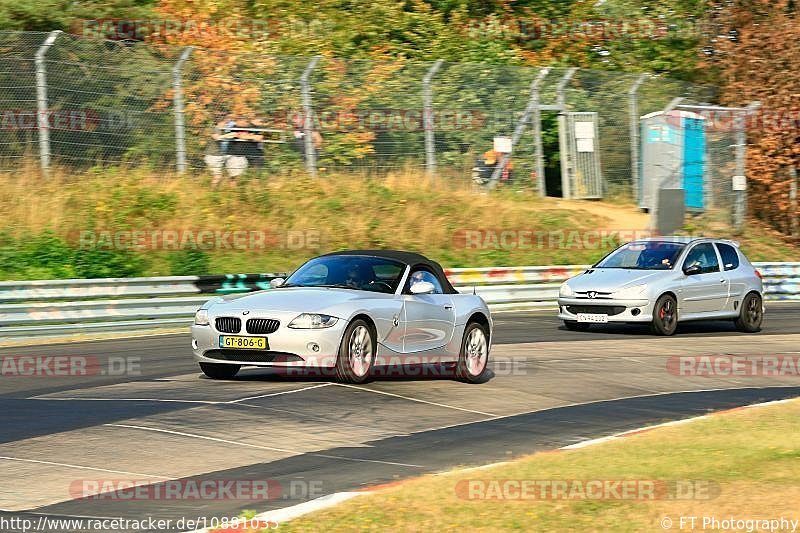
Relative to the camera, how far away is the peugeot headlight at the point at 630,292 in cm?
2030

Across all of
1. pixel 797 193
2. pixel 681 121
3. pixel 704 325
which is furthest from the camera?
pixel 797 193

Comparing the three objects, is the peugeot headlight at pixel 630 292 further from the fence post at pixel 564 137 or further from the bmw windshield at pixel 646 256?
the fence post at pixel 564 137

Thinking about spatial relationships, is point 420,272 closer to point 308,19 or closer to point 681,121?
point 681,121

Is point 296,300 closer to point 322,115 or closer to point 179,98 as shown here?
point 179,98

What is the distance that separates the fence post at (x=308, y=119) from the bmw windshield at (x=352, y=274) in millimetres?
16071

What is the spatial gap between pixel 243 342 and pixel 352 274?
1717mm

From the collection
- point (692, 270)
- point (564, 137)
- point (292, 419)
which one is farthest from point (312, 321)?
point (564, 137)

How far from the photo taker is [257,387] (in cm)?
1274

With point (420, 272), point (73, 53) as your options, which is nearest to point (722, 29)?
point (73, 53)

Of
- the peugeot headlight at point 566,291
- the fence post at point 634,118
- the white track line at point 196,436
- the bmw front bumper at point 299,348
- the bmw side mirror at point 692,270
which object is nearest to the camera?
the white track line at point 196,436

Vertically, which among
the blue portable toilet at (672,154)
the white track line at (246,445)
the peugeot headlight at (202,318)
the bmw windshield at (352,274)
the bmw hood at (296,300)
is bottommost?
the white track line at (246,445)

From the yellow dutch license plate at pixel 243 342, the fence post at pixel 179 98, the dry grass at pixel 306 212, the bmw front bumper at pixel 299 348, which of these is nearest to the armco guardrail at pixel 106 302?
the dry grass at pixel 306 212

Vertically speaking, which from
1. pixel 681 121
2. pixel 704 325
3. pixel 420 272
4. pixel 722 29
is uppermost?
pixel 722 29

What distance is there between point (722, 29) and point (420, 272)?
3135 centimetres
